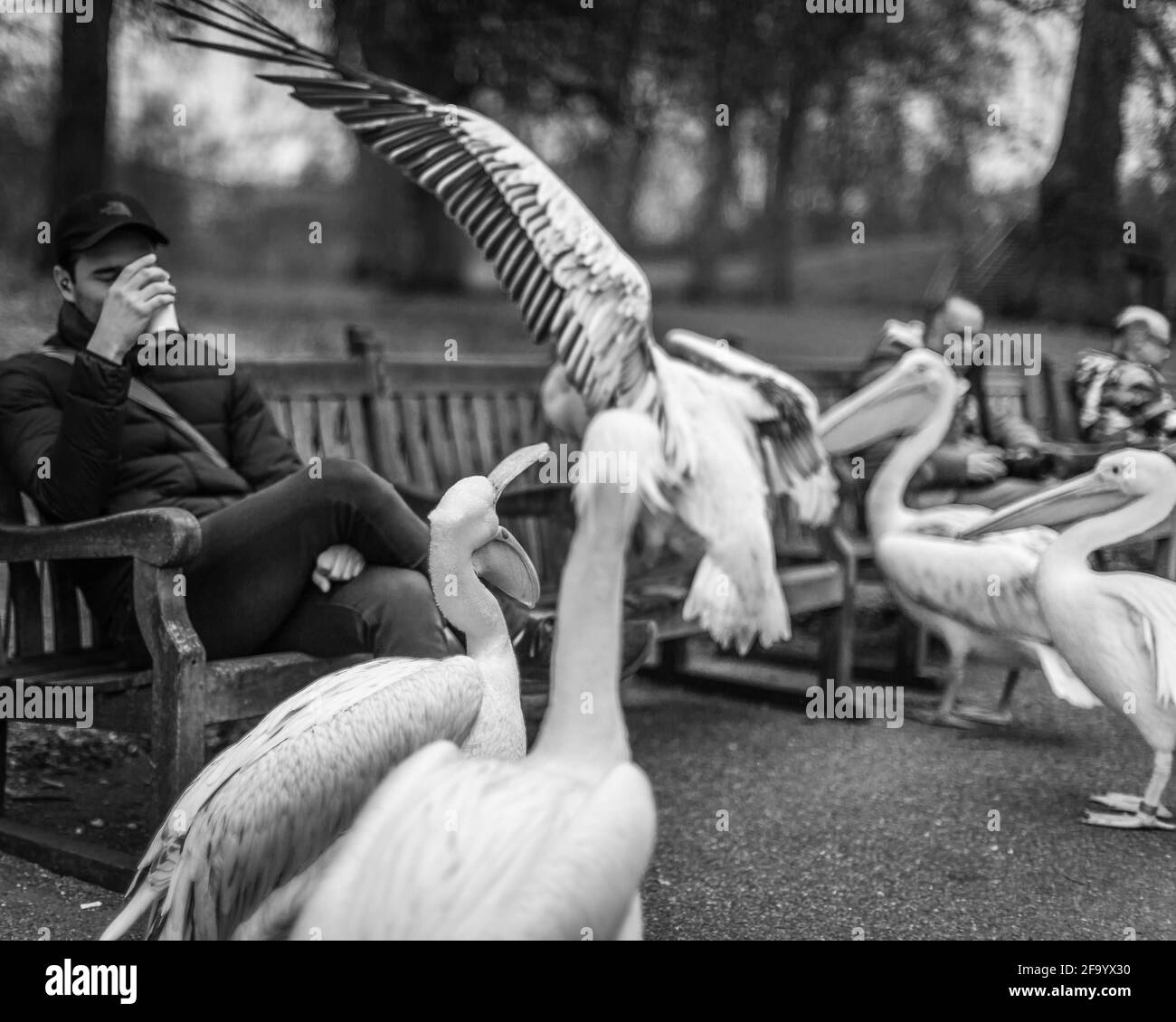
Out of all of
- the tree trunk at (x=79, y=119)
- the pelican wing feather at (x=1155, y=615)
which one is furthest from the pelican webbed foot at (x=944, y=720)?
the tree trunk at (x=79, y=119)

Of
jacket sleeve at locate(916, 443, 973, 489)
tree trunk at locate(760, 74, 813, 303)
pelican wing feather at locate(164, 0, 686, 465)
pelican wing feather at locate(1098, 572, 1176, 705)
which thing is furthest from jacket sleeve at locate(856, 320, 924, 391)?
tree trunk at locate(760, 74, 813, 303)

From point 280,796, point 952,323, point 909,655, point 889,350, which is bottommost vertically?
point 909,655

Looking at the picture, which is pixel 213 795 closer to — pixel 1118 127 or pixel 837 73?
pixel 1118 127

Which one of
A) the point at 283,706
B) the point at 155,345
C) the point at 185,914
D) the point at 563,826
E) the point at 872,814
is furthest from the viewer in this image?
the point at 872,814

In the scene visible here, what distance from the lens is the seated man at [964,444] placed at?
620cm

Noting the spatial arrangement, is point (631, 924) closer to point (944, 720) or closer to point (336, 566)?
point (336, 566)

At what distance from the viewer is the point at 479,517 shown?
2.74m

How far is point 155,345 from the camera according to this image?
3623mm

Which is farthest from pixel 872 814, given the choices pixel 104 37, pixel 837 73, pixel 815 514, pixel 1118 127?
pixel 837 73

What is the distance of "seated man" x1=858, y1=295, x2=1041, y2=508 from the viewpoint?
620 centimetres

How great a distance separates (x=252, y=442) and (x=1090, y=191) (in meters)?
7.53

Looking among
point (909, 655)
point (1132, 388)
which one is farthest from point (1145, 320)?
point (909, 655)

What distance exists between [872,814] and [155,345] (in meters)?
2.50

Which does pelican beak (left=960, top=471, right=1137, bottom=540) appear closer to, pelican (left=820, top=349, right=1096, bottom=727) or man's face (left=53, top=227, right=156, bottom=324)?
pelican (left=820, top=349, right=1096, bottom=727)
